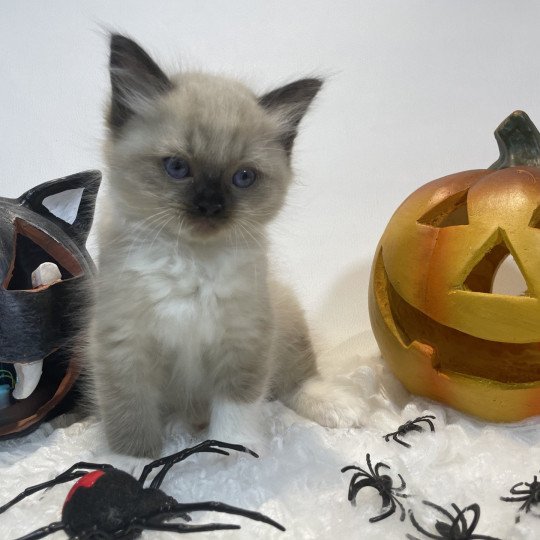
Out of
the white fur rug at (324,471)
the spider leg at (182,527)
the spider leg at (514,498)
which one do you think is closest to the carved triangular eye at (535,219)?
the white fur rug at (324,471)

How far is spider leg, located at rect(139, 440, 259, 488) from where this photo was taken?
0.86 m

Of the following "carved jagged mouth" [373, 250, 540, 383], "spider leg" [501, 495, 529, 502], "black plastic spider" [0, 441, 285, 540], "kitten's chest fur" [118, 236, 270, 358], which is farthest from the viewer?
"carved jagged mouth" [373, 250, 540, 383]

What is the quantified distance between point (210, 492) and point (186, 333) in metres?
0.23

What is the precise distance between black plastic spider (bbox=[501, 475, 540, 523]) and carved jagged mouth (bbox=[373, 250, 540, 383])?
0.25 m

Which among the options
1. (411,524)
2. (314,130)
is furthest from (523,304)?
(314,130)

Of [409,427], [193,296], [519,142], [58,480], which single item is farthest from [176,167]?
[519,142]

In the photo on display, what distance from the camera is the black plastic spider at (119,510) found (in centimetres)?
73

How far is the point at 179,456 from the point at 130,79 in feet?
1.83

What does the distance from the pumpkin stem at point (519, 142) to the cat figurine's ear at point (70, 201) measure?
763 mm

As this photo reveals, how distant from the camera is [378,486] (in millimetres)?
852

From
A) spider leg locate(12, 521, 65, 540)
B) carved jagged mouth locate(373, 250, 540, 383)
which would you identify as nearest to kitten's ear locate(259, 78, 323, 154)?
carved jagged mouth locate(373, 250, 540, 383)

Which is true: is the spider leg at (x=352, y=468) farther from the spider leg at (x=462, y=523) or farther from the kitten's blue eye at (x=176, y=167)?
the kitten's blue eye at (x=176, y=167)

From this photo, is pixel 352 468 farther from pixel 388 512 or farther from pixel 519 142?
pixel 519 142

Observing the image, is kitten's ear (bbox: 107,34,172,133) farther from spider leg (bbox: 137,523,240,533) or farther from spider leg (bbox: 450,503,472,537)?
spider leg (bbox: 450,503,472,537)
